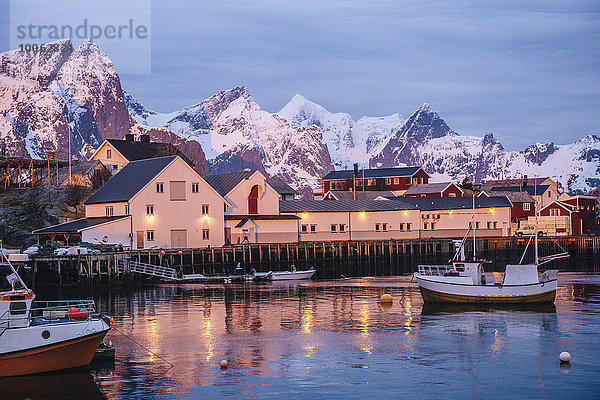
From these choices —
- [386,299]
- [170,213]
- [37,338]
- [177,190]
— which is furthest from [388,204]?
[37,338]

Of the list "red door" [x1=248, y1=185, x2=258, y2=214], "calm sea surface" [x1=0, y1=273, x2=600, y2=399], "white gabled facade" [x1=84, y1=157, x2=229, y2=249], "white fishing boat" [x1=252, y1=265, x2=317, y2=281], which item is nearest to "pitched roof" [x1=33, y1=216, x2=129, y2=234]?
"white gabled facade" [x1=84, y1=157, x2=229, y2=249]

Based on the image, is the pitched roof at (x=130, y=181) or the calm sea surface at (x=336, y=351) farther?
the pitched roof at (x=130, y=181)

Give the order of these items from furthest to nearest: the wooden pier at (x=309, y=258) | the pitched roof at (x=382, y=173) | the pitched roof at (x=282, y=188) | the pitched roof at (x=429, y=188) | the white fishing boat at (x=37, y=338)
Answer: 1. the pitched roof at (x=382, y=173)
2. the pitched roof at (x=429, y=188)
3. the pitched roof at (x=282, y=188)
4. the wooden pier at (x=309, y=258)
5. the white fishing boat at (x=37, y=338)

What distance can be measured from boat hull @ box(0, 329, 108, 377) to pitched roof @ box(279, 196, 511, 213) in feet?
224

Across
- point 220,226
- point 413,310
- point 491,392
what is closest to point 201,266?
point 220,226

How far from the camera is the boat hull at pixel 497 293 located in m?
49.9

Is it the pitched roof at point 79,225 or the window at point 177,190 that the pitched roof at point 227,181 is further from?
the pitched roof at point 79,225

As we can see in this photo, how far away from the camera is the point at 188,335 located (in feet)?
133

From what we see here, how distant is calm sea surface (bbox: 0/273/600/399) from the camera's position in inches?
1153

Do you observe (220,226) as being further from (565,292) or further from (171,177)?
(565,292)

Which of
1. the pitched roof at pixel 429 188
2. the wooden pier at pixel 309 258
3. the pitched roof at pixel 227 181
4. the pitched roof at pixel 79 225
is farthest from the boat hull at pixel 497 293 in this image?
the pitched roof at pixel 429 188

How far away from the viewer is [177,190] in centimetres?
8206

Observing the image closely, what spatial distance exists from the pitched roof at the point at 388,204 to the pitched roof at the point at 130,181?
20.6 m

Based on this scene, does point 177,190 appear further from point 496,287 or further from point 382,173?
point 382,173
